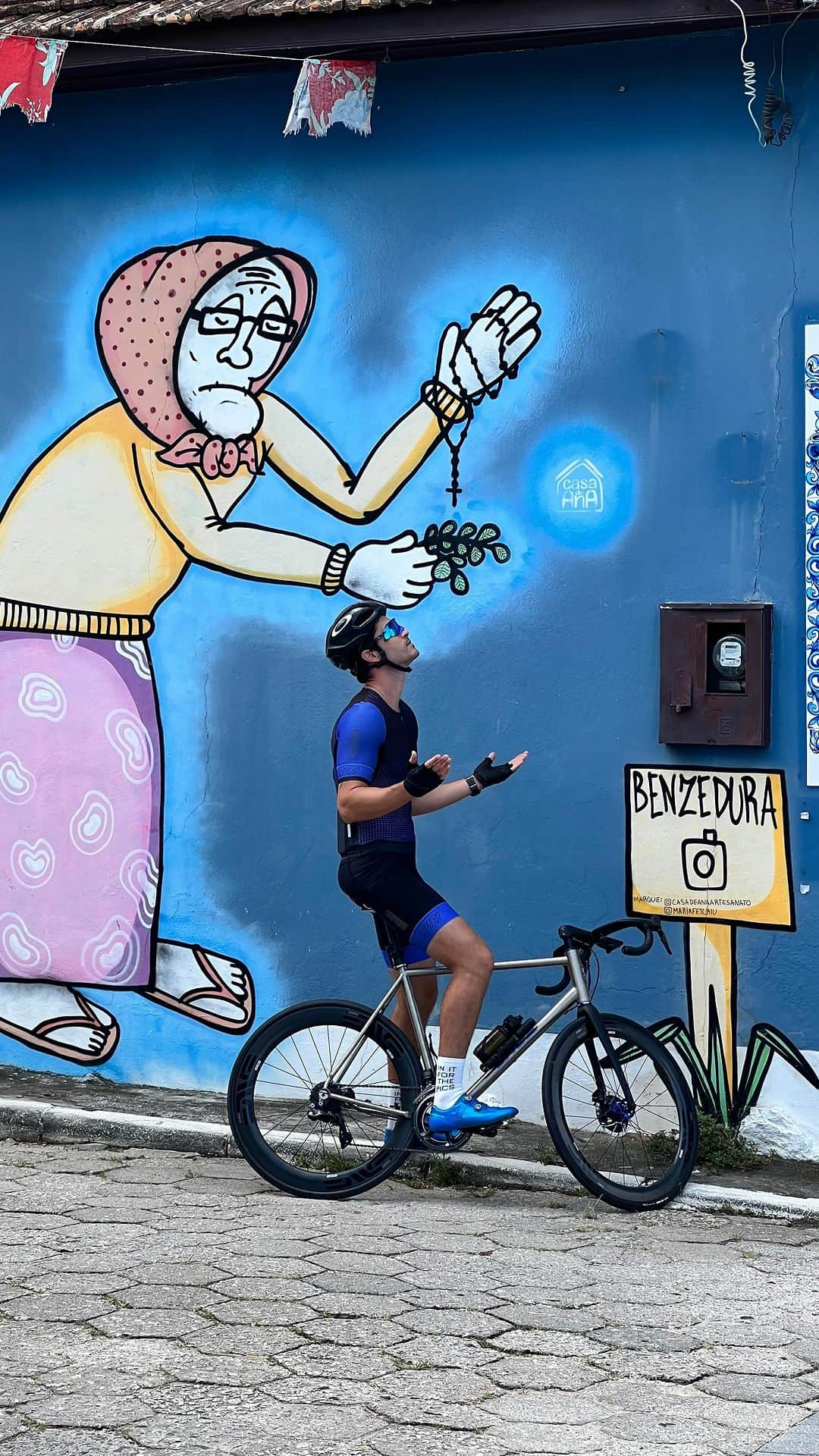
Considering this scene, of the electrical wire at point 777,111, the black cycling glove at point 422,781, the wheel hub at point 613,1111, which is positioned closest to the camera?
the black cycling glove at point 422,781

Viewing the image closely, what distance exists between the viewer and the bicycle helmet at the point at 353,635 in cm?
611

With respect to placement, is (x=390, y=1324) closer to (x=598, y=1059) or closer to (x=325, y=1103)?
(x=325, y=1103)

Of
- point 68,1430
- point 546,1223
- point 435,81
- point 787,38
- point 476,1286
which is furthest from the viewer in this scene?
point 435,81

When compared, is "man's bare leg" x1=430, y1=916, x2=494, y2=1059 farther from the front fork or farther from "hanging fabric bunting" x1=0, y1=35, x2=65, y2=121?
"hanging fabric bunting" x1=0, y1=35, x2=65, y2=121

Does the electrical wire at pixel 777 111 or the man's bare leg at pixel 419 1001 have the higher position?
the electrical wire at pixel 777 111

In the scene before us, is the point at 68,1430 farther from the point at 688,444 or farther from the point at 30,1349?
the point at 688,444

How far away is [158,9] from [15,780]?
343 centimetres

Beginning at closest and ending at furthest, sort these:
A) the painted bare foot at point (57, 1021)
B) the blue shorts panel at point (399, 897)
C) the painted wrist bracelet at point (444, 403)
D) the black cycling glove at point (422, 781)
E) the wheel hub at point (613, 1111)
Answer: the black cycling glove at point (422, 781) < the wheel hub at point (613, 1111) < the blue shorts panel at point (399, 897) < the painted wrist bracelet at point (444, 403) < the painted bare foot at point (57, 1021)

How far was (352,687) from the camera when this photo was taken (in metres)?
7.09

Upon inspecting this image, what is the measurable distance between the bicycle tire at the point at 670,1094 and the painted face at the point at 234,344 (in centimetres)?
306

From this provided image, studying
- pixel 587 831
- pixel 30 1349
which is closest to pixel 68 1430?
pixel 30 1349

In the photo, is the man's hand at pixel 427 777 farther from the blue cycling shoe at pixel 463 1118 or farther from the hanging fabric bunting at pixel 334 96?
the hanging fabric bunting at pixel 334 96

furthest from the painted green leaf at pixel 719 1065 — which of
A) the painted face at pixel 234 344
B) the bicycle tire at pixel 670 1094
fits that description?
the painted face at pixel 234 344

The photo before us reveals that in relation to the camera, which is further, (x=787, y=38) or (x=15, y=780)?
(x=15, y=780)
